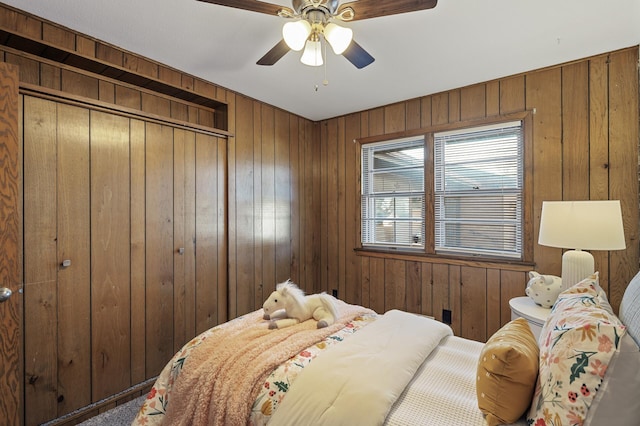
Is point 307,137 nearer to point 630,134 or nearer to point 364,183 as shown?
point 364,183

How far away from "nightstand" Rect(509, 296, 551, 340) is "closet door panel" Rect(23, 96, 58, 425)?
2.91 meters

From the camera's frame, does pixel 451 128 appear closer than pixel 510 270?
No

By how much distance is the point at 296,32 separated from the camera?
1466mm

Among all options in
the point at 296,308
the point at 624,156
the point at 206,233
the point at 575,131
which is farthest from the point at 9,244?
the point at 624,156

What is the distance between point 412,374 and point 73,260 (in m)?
2.07

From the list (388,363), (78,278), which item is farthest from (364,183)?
(78,278)

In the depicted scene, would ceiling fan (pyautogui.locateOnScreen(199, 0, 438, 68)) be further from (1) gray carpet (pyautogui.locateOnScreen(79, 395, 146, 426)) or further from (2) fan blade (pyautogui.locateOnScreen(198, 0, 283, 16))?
(1) gray carpet (pyautogui.locateOnScreen(79, 395, 146, 426))

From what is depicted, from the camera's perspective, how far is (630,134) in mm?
2141

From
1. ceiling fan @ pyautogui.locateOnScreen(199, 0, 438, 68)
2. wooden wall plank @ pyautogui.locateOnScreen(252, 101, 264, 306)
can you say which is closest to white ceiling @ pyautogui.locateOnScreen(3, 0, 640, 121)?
ceiling fan @ pyautogui.locateOnScreen(199, 0, 438, 68)

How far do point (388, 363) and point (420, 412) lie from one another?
221 mm

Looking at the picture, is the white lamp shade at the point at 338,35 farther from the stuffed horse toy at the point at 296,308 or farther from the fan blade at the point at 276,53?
the stuffed horse toy at the point at 296,308

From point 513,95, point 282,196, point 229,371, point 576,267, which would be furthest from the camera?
point 282,196

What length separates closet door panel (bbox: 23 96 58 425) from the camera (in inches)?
69.6

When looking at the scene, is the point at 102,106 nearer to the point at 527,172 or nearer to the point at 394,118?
the point at 394,118
